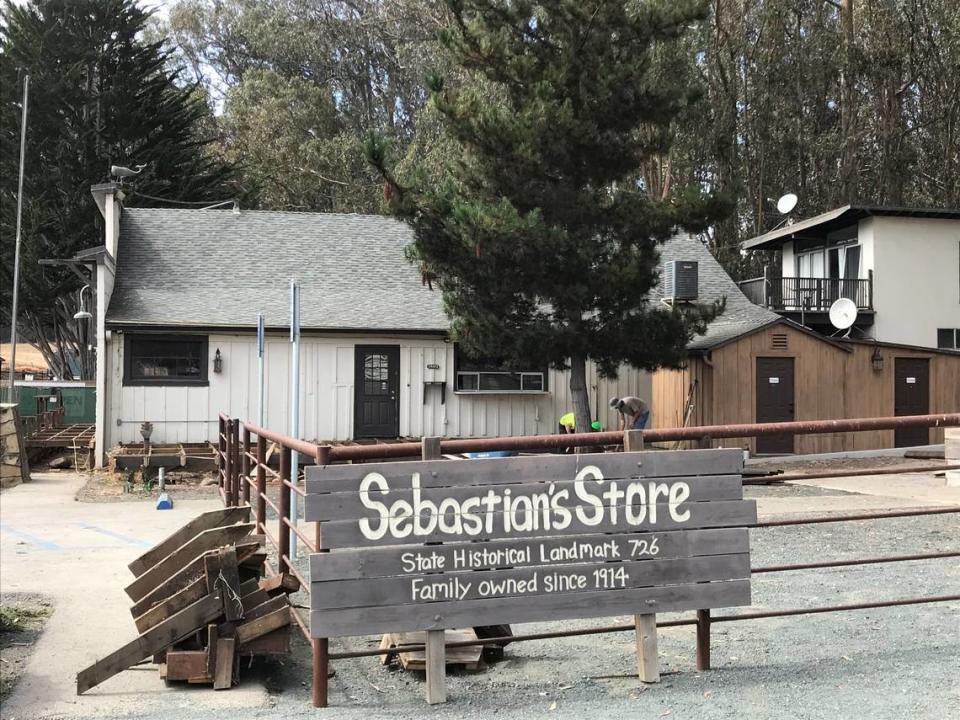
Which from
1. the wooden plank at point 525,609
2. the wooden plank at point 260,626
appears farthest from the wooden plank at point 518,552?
the wooden plank at point 260,626

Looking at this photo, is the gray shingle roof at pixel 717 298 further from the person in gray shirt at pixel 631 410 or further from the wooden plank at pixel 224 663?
the wooden plank at pixel 224 663

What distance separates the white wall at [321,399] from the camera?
60.6ft

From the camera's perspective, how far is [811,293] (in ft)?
98.0

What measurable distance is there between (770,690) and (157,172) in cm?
3341

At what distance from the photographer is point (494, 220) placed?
1501cm

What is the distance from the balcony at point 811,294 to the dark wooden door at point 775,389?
878cm

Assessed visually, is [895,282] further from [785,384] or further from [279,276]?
[279,276]

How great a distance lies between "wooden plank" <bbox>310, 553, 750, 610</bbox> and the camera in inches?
184

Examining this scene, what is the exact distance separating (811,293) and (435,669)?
27426 millimetres

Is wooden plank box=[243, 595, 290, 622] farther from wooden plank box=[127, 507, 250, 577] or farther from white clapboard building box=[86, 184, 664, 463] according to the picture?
white clapboard building box=[86, 184, 664, 463]

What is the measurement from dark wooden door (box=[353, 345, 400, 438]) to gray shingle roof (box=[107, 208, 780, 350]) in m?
0.67

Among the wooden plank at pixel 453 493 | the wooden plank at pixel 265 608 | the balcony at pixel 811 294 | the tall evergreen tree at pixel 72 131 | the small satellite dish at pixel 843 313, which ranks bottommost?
the wooden plank at pixel 265 608

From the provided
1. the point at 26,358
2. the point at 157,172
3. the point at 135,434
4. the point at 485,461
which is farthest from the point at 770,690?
the point at 26,358

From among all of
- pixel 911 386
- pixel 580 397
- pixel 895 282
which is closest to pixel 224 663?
pixel 580 397
